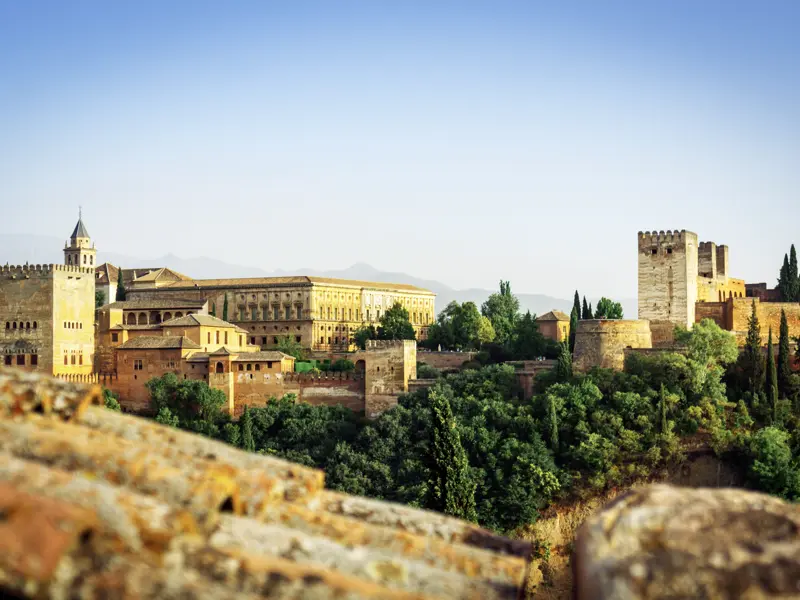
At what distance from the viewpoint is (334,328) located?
94.3m

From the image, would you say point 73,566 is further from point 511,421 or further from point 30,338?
point 30,338

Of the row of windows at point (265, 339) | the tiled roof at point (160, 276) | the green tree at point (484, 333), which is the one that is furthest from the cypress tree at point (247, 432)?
the tiled roof at point (160, 276)

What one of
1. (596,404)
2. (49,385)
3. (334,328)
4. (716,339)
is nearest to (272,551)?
(49,385)

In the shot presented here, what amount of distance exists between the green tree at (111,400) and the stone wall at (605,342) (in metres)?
22.2

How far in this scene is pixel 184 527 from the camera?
5824 mm

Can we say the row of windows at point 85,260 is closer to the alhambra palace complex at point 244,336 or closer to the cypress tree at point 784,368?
the alhambra palace complex at point 244,336

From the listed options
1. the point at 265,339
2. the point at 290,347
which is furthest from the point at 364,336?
the point at 265,339

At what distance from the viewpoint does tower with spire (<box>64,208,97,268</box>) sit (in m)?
104

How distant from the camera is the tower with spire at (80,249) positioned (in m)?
104

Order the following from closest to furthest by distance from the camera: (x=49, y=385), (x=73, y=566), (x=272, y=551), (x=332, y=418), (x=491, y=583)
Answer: (x=73, y=566) < (x=272, y=551) < (x=491, y=583) < (x=49, y=385) < (x=332, y=418)

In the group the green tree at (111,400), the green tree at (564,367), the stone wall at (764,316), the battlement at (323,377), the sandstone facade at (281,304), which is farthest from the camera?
the sandstone facade at (281,304)

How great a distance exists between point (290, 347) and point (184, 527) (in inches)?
2943

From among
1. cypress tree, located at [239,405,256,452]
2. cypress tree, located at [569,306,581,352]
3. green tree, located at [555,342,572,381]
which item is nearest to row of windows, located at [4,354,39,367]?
cypress tree, located at [239,405,256,452]

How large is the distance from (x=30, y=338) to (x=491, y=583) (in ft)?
193
